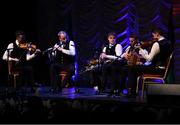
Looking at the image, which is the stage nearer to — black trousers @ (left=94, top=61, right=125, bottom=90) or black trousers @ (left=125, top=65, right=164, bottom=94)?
black trousers @ (left=125, top=65, right=164, bottom=94)

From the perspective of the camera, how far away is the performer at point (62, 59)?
8.41m

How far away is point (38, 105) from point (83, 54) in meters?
4.65

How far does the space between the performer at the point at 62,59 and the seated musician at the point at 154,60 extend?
180cm

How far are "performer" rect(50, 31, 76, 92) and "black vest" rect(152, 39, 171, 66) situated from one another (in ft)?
6.98

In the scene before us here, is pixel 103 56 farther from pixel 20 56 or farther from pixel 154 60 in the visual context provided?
pixel 20 56

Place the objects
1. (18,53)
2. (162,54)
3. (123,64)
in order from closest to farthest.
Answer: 1. (162,54)
2. (123,64)
3. (18,53)

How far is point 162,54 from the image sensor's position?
23.2 ft

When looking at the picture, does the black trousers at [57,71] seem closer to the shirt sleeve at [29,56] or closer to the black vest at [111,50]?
the shirt sleeve at [29,56]

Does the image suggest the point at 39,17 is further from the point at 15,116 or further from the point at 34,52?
the point at 15,116

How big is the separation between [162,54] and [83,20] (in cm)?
353

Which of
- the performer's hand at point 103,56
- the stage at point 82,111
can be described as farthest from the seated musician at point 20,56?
the stage at point 82,111

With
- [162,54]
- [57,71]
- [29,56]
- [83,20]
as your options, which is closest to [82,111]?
[162,54]

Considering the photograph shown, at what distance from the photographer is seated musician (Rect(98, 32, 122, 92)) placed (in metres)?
7.79

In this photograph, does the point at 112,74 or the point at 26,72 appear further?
the point at 26,72
